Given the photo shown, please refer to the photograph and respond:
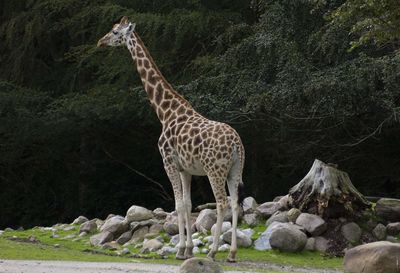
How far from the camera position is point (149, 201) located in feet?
103

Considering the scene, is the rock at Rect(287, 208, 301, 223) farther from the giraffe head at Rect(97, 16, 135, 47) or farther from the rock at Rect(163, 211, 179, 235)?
the giraffe head at Rect(97, 16, 135, 47)

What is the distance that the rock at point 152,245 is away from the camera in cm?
1656

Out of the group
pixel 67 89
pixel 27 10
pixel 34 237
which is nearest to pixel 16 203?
pixel 67 89

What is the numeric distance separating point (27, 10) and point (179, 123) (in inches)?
714

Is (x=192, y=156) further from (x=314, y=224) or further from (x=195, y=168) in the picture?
(x=314, y=224)

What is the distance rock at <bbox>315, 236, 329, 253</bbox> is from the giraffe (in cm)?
233

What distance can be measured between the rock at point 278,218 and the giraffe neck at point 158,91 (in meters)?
2.99

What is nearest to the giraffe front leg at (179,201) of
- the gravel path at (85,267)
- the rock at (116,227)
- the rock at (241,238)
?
the gravel path at (85,267)

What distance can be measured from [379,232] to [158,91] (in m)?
4.98

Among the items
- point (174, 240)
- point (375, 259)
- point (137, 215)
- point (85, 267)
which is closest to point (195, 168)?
point (174, 240)

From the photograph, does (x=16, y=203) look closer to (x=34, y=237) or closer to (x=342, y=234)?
(x=34, y=237)

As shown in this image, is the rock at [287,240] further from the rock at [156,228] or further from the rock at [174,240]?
the rock at [156,228]

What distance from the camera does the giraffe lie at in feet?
47.7

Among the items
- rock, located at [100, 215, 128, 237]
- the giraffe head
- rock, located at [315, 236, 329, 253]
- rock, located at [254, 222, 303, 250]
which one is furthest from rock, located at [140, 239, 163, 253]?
the giraffe head
